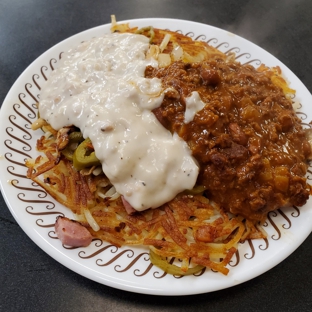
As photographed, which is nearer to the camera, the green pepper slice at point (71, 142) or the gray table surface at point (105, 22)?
the gray table surface at point (105, 22)

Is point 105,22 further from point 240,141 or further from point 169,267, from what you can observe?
point 169,267

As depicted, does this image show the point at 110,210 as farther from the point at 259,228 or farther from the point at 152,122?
the point at 259,228

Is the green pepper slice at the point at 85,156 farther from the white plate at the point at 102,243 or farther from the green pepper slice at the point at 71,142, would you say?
the white plate at the point at 102,243

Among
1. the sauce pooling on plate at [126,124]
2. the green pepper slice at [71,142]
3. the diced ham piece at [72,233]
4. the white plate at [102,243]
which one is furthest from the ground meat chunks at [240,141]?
the diced ham piece at [72,233]

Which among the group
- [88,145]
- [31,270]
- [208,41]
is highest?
[208,41]

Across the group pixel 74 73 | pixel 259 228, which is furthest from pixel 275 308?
pixel 74 73

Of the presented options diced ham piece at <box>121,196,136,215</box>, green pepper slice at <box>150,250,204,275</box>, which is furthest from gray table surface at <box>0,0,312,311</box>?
diced ham piece at <box>121,196,136,215</box>

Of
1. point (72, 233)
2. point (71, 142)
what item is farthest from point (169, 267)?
point (71, 142)
